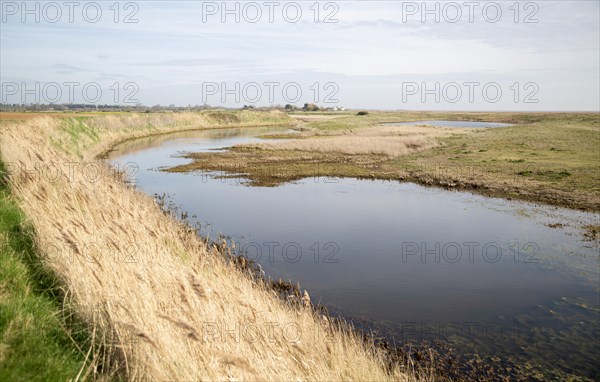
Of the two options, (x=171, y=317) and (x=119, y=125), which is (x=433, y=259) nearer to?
(x=171, y=317)

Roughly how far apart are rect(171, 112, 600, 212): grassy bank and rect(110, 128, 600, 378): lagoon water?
8.83 feet

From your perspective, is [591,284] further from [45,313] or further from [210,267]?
[45,313]

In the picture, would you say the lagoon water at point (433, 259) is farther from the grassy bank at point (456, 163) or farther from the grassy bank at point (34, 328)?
the grassy bank at point (34, 328)

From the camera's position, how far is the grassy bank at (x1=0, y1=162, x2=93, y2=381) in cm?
463

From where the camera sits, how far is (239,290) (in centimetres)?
811

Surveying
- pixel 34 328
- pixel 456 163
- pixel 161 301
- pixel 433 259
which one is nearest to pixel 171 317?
pixel 161 301

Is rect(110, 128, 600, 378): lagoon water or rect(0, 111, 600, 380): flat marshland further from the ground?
rect(0, 111, 600, 380): flat marshland

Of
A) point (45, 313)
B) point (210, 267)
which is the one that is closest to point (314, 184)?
point (210, 267)

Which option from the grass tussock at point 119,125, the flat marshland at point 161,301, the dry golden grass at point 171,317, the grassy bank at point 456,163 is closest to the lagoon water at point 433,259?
the flat marshland at point 161,301

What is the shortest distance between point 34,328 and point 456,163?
33099 mm

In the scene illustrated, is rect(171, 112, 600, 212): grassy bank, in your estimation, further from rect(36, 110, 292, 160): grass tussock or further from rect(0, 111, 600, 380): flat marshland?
rect(36, 110, 292, 160): grass tussock

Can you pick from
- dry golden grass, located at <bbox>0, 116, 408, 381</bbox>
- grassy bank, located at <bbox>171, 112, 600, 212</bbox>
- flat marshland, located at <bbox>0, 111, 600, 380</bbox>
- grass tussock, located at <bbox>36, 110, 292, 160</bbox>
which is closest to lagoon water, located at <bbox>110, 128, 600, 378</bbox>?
flat marshland, located at <bbox>0, 111, 600, 380</bbox>

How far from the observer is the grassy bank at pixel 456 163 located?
24438mm

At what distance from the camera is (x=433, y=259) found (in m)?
14.0
